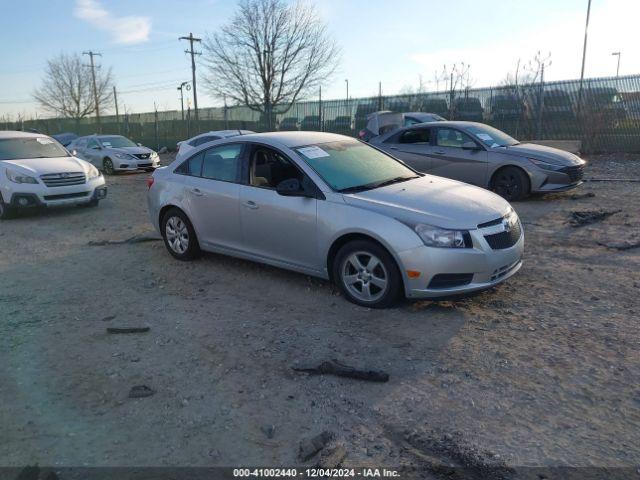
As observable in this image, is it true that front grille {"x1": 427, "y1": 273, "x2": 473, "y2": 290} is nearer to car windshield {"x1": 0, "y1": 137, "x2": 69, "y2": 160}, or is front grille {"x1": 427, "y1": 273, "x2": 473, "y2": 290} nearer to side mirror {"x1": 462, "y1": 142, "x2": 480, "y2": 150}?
side mirror {"x1": 462, "y1": 142, "x2": 480, "y2": 150}

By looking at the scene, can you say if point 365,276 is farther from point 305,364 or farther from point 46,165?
point 46,165

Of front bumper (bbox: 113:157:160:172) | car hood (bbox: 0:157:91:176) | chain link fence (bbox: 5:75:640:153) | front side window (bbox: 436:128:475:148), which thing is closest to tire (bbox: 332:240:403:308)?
front side window (bbox: 436:128:475:148)

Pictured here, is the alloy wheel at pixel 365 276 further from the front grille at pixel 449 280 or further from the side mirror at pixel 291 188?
the side mirror at pixel 291 188

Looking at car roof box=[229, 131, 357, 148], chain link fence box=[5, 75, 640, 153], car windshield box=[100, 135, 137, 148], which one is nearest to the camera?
car roof box=[229, 131, 357, 148]

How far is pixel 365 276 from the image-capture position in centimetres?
473

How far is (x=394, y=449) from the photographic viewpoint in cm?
280

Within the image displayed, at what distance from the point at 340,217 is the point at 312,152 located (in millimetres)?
1020

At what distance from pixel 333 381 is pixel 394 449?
811 millimetres

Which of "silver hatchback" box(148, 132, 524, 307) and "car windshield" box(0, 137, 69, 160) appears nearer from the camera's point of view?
A: "silver hatchback" box(148, 132, 524, 307)

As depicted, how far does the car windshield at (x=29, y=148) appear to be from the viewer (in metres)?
10.3

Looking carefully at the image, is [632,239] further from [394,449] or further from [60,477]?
[60,477]

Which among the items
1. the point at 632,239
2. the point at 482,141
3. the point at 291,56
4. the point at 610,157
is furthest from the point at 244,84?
the point at 632,239

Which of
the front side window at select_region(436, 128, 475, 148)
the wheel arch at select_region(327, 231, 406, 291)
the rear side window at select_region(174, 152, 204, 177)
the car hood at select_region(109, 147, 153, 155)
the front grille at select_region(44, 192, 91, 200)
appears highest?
the front side window at select_region(436, 128, 475, 148)

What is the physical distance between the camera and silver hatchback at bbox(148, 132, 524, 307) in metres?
4.44
